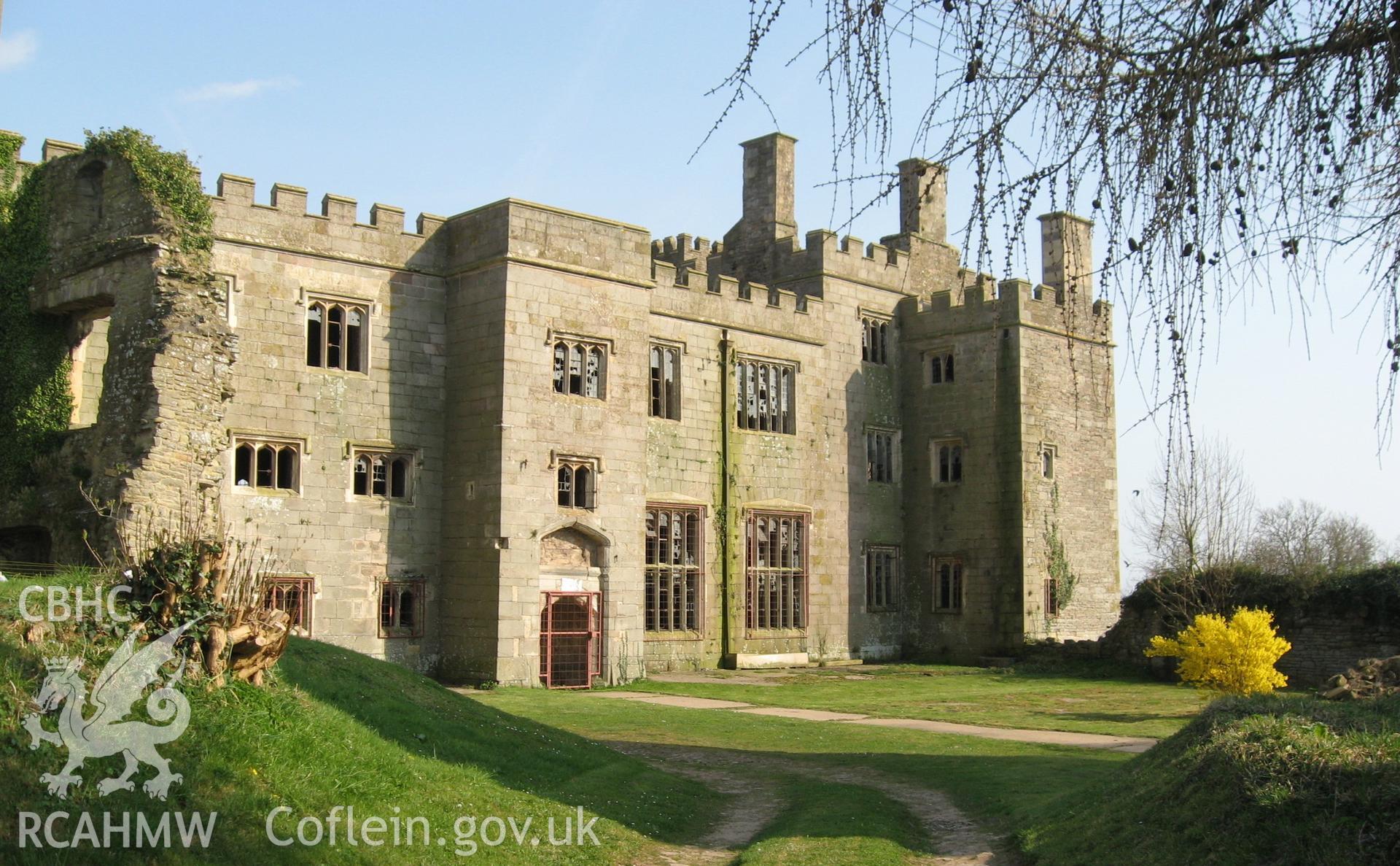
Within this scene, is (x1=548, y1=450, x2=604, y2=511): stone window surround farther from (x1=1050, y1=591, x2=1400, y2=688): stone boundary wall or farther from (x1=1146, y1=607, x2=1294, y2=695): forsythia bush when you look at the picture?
(x1=1050, y1=591, x2=1400, y2=688): stone boundary wall

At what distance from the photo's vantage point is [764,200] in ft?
113

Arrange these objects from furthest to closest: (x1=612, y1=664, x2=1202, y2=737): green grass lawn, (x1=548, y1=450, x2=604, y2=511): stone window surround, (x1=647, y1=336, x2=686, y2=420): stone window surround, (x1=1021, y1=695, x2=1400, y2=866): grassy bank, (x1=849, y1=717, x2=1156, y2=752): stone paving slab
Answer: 1. (x1=647, y1=336, x2=686, y2=420): stone window surround
2. (x1=548, y1=450, x2=604, y2=511): stone window surround
3. (x1=612, y1=664, x2=1202, y2=737): green grass lawn
4. (x1=849, y1=717, x2=1156, y2=752): stone paving slab
5. (x1=1021, y1=695, x2=1400, y2=866): grassy bank

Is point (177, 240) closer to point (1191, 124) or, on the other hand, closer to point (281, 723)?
point (281, 723)

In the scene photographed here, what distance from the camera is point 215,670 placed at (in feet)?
33.1

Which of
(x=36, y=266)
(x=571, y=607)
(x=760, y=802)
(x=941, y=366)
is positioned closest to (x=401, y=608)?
(x=571, y=607)

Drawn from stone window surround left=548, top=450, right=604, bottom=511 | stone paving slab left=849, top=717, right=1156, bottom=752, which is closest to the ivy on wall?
stone window surround left=548, top=450, right=604, bottom=511

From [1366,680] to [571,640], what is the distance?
46.0 feet

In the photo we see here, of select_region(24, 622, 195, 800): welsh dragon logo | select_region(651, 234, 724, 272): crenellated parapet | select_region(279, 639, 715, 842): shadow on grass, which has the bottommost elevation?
select_region(279, 639, 715, 842): shadow on grass

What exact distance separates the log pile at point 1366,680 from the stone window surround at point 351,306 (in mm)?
17599

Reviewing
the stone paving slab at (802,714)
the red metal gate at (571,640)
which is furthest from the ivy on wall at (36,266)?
the stone paving slab at (802,714)

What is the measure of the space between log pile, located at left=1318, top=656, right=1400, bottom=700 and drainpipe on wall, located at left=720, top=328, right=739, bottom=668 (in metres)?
12.5

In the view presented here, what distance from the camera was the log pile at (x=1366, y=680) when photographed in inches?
776

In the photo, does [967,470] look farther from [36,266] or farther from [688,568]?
[36,266]

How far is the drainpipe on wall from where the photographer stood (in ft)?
97.2
